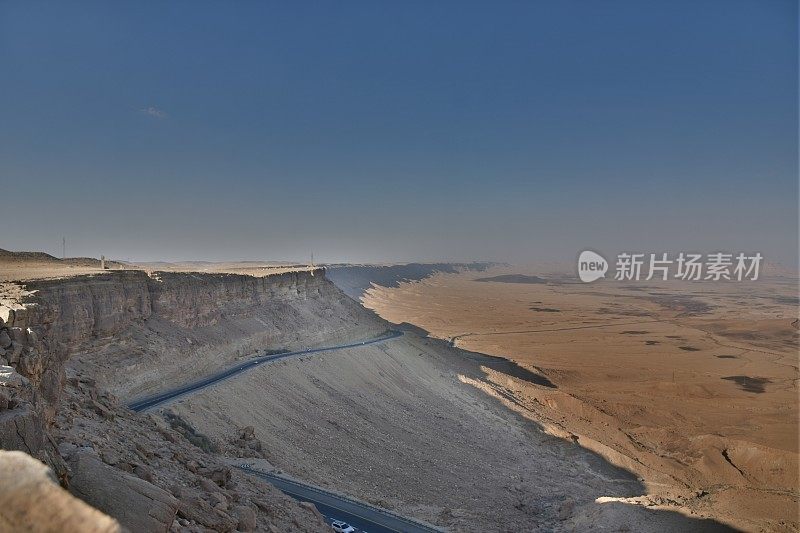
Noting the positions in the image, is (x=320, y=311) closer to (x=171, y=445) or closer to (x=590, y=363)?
(x=590, y=363)

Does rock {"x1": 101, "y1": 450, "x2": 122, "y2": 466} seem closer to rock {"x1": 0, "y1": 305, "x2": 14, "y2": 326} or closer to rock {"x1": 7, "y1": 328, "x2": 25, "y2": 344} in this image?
rock {"x1": 7, "y1": 328, "x2": 25, "y2": 344}

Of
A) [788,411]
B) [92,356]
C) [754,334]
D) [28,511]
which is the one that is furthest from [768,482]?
[754,334]

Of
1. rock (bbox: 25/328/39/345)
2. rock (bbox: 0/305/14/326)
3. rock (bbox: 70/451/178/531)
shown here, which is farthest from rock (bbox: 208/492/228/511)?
rock (bbox: 0/305/14/326)

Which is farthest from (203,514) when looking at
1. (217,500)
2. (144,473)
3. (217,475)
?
(217,475)

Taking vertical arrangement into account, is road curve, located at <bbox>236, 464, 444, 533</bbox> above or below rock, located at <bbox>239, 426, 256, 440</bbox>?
below

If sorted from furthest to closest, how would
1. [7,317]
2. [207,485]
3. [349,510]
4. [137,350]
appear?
[137,350] < [349,510] < [207,485] < [7,317]

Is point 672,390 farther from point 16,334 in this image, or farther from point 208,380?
point 16,334

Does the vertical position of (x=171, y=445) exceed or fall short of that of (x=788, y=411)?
it exceeds it
